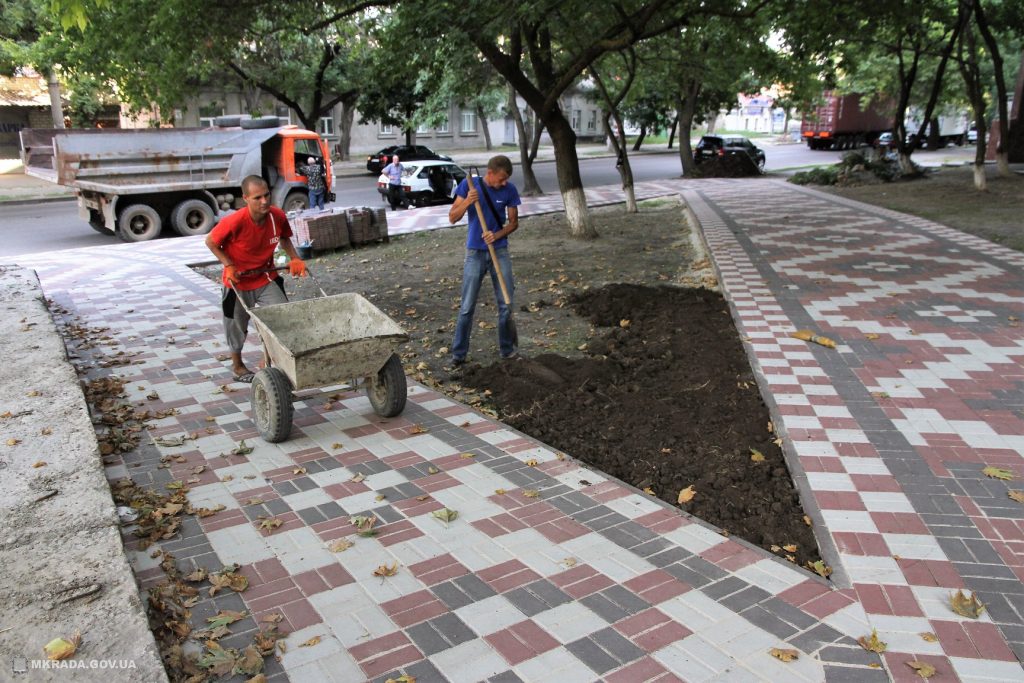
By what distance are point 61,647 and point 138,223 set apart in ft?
50.6

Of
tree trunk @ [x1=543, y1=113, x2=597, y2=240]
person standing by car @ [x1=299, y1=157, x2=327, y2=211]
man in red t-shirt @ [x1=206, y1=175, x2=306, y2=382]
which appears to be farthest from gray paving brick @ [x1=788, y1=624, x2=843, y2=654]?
person standing by car @ [x1=299, y1=157, x2=327, y2=211]

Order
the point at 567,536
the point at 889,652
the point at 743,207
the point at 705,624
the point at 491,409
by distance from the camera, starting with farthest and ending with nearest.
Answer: the point at 743,207 < the point at 491,409 < the point at 567,536 < the point at 705,624 < the point at 889,652

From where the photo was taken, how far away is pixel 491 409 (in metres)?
5.82

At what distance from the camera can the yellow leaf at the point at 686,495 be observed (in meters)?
4.36

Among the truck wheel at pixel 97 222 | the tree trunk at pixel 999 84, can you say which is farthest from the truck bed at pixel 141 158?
the tree trunk at pixel 999 84

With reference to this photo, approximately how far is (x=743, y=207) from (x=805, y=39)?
386 centimetres

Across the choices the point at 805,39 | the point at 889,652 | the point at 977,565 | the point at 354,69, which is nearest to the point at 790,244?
the point at 805,39

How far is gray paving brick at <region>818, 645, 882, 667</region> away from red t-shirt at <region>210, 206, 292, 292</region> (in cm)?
471

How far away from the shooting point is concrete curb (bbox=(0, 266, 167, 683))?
2.74m

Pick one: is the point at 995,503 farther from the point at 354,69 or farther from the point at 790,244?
the point at 354,69

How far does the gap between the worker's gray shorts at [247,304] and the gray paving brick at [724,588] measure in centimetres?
406

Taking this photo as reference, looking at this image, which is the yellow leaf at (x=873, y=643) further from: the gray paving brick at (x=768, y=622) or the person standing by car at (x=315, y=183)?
the person standing by car at (x=315, y=183)

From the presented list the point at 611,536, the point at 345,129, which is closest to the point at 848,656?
the point at 611,536

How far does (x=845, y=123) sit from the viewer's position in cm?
4409
